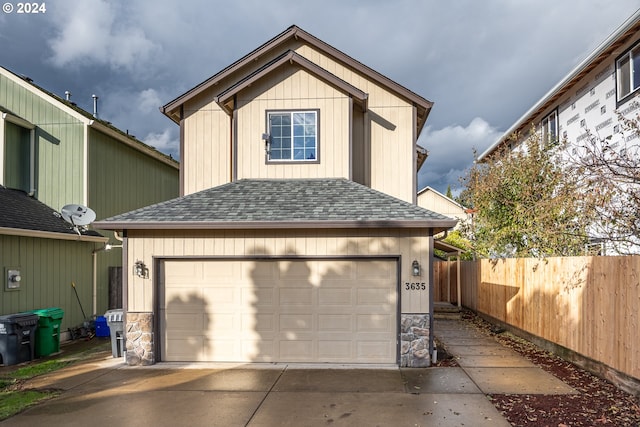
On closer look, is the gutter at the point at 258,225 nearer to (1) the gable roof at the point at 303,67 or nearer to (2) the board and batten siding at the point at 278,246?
(2) the board and batten siding at the point at 278,246

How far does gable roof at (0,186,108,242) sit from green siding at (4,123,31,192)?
1.08 ft

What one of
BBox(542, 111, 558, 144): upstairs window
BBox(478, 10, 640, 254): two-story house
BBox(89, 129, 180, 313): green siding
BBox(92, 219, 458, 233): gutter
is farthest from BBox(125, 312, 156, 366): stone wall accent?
BBox(542, 111, 558, 144): upstairs window

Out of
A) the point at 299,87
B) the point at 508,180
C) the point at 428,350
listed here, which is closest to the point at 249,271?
the point at 428,350

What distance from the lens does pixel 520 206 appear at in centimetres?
1130

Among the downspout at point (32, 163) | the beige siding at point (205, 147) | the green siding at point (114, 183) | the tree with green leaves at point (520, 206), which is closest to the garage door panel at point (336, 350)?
the beige siding at point (205, 147)

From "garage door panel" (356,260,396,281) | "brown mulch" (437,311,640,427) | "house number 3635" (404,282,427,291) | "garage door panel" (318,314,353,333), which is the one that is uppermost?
"garage door panel" (356,260,396,281)

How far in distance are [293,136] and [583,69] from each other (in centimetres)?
881

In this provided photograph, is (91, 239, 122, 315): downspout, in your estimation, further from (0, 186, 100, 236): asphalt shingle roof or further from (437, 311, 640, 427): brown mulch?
(437, 311, 640, 427): brown mulch

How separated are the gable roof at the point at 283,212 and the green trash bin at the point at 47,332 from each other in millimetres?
2955

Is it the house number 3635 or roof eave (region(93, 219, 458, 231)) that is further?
the house number 3635

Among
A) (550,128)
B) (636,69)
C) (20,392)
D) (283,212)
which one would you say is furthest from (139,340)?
(550,128)

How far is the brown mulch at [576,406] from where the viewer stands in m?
5.44

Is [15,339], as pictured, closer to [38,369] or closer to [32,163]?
[38,369]

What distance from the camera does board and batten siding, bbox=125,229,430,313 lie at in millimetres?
8391
